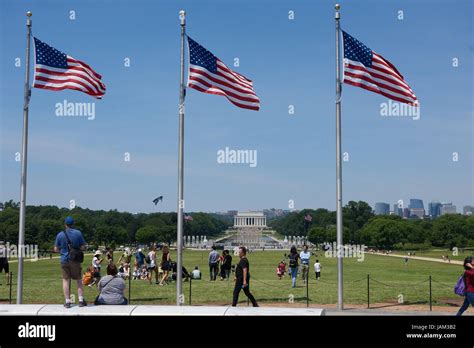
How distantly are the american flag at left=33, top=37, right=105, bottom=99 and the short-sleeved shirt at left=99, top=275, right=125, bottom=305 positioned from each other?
796 cm

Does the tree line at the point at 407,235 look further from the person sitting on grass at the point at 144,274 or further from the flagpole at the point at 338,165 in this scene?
the flagpole at the point at 338,165

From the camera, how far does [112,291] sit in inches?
525

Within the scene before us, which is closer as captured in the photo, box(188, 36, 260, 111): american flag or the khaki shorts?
the khaki shorts

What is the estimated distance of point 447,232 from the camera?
12369 centimetres

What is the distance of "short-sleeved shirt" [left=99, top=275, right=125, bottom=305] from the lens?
1320cm

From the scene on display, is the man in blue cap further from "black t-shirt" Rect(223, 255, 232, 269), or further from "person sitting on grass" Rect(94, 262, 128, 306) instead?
"black t-shirt" Rect(223, 255, 232, 269)

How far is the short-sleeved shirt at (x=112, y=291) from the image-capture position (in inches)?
520

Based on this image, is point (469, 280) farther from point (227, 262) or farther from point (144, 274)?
point (144, 274)

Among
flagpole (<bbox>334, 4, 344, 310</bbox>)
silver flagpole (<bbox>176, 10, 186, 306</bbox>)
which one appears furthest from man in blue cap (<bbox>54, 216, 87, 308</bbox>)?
flagpole (<bbox>334, 4, 344, 310</bbox>)

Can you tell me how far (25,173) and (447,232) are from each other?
4610 inches

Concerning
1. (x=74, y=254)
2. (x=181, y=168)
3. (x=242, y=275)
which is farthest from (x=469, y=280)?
(x=74, y=254)

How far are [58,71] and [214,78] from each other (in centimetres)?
501
